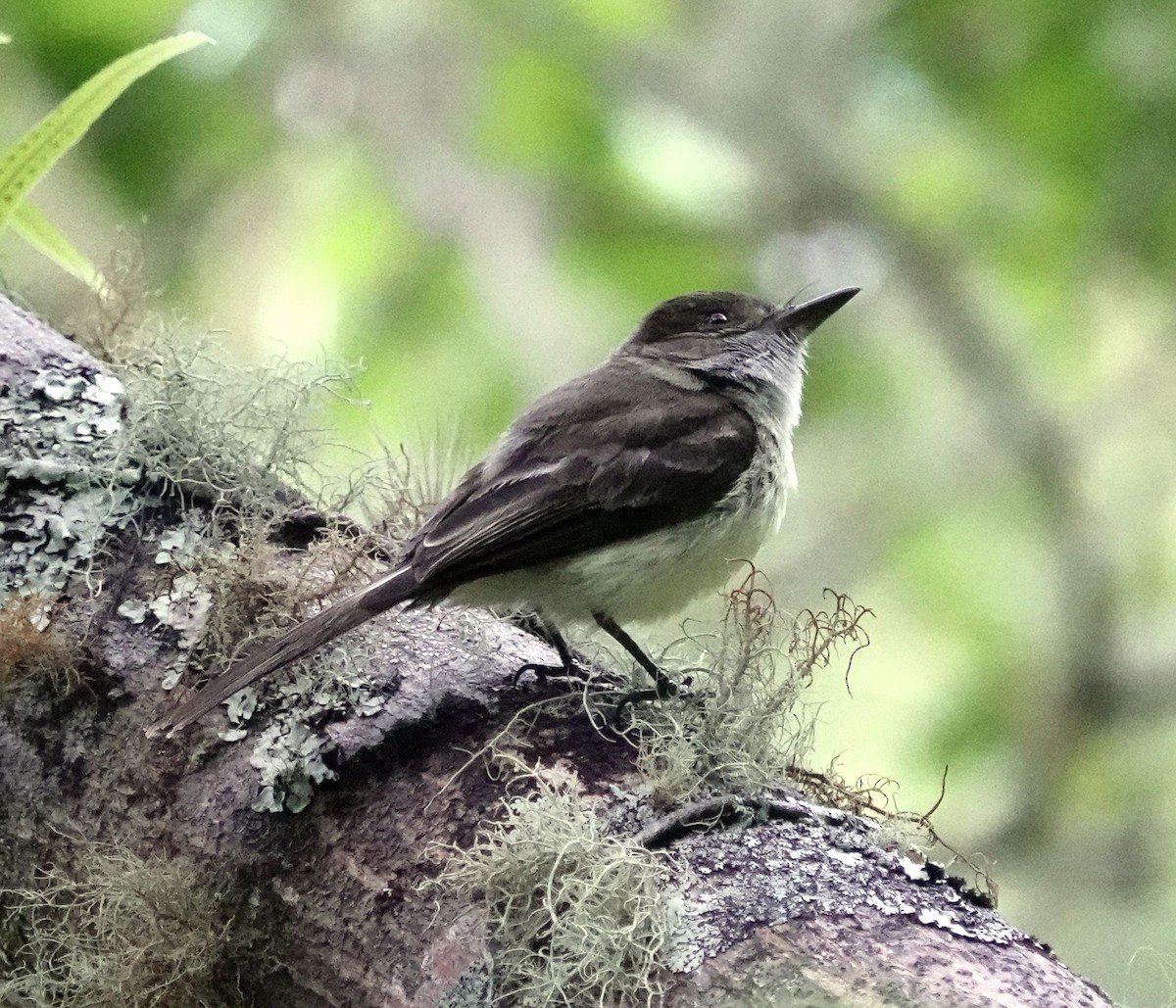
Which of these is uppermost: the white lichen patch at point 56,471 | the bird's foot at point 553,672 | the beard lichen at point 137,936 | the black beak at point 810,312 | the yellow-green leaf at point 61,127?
the black beak at point 810,312

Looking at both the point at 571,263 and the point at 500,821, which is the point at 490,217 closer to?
the point at 571,263

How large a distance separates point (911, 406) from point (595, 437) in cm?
203

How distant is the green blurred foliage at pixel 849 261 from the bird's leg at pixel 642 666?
3.06ft

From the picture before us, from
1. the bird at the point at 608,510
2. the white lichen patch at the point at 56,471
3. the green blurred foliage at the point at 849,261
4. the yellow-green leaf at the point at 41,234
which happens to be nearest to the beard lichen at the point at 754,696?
the bird at the point at 608,510

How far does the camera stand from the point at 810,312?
343 centimetres

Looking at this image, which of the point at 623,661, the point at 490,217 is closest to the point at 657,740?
the point at 623,661

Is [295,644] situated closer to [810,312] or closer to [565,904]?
[565,904]

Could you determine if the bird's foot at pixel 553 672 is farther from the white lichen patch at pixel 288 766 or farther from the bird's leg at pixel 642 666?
the white lichen patch at pixel 288 766

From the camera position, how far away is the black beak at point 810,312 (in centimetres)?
340

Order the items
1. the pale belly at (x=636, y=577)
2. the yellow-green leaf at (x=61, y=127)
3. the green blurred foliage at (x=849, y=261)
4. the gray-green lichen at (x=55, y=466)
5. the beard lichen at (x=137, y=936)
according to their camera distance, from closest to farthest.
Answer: the beard lichen at (x=137, y=936), the gray-green lichen at (x=55, y=466), the yellow-green leaf at (x=61, y=127), the pale belly at (x=636, y=577), the green blurred foliage at (x=849, y=261)

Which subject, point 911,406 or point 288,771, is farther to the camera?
point 911,406

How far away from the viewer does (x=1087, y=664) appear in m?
4.02

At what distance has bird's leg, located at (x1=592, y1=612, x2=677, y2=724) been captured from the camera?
6.83 feet

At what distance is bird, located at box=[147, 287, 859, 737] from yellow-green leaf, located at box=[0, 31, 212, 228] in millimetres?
1004
